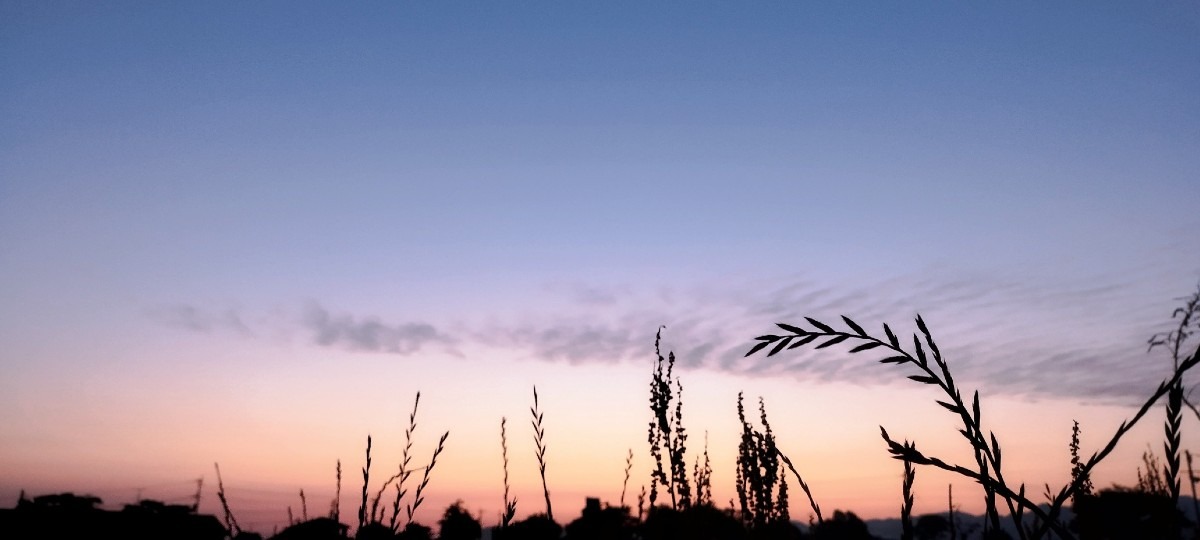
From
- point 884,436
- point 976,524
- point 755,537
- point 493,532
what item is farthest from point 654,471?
point 884,436

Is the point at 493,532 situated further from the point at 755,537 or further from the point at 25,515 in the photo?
the point at 25,515

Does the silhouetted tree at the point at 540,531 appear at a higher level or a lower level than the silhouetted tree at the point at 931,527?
higher

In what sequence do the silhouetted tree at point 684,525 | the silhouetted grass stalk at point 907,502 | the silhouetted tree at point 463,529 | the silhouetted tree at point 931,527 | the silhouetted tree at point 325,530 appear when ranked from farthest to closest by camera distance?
the silhouetted tree at point 931,527 < the silhouetted tree at point 463,529 < the silhouetted tree at point 684,525 < the silhouetted tree at point 325,530 < the silhouetted grass stalk at point 907,502

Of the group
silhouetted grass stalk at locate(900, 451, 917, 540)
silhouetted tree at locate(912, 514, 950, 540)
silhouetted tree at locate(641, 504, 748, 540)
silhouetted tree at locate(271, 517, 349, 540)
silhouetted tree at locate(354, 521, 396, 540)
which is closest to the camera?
silhouetted grass stalk at locate(900, 451, 917, 540)

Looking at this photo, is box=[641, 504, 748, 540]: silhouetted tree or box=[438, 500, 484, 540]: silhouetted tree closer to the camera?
box=[641, 504, 748, 540]: silhouetted tree

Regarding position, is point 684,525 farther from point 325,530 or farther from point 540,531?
point 325,530

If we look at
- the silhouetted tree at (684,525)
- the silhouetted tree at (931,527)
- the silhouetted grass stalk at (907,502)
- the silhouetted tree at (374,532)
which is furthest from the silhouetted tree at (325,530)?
the silhouetted tree at (931,527)

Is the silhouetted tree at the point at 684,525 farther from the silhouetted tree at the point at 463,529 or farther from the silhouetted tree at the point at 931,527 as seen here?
the silhouetted tree at the point at 931,527

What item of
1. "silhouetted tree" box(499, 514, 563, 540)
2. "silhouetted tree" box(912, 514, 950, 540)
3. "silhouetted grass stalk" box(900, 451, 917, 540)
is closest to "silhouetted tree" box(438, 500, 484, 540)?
"silhouetted tree" box(499, 514, 563, 540)

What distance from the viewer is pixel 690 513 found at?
18.2ft

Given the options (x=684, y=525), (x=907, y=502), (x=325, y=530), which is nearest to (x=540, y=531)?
(x=684, y=525)

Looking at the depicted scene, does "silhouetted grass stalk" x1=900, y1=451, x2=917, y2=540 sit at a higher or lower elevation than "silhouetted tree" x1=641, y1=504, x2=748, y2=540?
higher

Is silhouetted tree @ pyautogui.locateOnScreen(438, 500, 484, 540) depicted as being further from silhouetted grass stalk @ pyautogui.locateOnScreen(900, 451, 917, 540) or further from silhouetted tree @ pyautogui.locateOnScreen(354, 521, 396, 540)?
silhouetted grass stalk @ pyautogui.locateOnScreen(900, 451, 917, 540)

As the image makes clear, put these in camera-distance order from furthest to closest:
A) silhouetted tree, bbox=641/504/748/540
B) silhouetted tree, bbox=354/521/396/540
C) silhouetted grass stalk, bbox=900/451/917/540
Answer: silhouetted tree, bbox=641/504/748/540, silhouetted tree, bbox=354/521/396/540, silhouetted grass stalk, bbox=900/451/917/540
